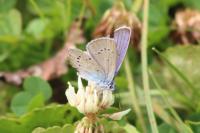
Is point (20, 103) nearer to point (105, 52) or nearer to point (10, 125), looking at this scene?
point (10, 125)

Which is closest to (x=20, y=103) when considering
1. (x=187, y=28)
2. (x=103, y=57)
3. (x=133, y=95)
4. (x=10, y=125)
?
(x=10, y=125)

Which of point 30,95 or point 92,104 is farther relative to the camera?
point 30,95

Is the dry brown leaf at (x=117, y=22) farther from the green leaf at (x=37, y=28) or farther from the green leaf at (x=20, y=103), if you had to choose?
the green leaf at (x=20, y=103)

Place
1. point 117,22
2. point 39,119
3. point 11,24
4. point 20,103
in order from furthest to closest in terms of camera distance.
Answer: point 11,24, point 117,22, point 20,103, point 39,119

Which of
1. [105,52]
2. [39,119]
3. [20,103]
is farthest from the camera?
[20,103]

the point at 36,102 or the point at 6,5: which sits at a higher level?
the point at 6,5

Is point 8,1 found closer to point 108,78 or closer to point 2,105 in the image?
point 2,105

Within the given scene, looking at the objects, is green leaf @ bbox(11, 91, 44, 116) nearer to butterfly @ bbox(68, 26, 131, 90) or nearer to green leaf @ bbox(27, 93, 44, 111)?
green leaf @ bbox(27, 93, 44, 111)

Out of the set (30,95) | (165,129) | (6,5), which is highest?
(6,5)
